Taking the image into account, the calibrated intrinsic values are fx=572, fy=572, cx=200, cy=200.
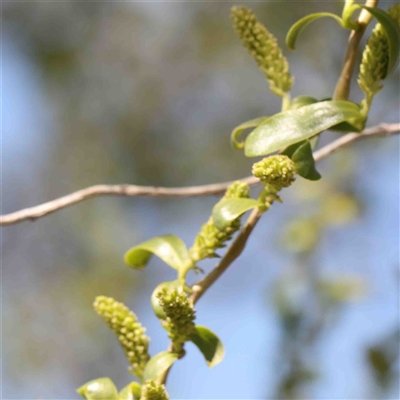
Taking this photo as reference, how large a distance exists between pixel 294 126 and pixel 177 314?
8 centimetres

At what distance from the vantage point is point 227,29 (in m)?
1.03

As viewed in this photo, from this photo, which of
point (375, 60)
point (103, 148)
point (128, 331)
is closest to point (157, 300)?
point (128, 331)

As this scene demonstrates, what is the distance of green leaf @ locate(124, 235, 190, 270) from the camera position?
0.80ft

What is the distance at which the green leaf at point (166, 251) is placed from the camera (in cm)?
24

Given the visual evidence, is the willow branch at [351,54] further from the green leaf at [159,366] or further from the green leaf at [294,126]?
the green leaf at [159,366]

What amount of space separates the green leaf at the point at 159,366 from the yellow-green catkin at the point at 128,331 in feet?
0.04

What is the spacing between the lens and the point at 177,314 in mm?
195

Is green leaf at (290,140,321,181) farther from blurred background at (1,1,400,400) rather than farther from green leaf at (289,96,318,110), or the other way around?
blurred background at (1,1,400,400)

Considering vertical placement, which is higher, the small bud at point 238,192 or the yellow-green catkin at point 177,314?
the small bud at point 238,192

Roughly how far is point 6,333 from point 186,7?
665 millimetres

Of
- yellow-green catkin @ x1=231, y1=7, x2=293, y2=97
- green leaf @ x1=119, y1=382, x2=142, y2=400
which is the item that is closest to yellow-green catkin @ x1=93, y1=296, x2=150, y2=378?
green leaf @ x1=119, y1=382, x2=142, y2=400

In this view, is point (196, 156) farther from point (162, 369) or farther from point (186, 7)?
point (162, 369)

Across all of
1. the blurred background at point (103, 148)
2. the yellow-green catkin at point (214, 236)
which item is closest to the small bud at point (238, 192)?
the yellow-green catkin at point (214, 236)

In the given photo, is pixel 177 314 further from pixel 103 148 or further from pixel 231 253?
pixel 103 148
